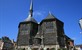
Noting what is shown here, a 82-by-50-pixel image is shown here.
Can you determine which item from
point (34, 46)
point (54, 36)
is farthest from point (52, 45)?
point (34, 46)

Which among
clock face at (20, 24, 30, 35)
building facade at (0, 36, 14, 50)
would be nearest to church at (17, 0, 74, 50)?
clock face at (20, 24, 30, 35)

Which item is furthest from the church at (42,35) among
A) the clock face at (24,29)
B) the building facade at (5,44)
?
the building facade at (5,44)

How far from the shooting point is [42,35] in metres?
46.4

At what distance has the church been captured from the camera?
4409 centimetres

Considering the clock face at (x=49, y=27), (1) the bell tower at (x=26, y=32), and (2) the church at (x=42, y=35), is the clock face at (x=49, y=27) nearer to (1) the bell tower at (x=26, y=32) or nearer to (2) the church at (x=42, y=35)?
(2) the church at (x=42, y=35)

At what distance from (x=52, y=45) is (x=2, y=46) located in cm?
2190

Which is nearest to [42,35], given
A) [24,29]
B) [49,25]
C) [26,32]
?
[49,25]

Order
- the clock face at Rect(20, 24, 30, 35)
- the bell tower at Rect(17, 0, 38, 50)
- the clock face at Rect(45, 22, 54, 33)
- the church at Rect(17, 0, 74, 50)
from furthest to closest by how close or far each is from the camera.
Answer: the clock face at Rect(20, 24, 30, 35)
the bell tower at Rect(17, 0, 38, 50)
the clock face at Rect(45, 22, 54, 33)
the church at Rect(17, 0, 74, 50)

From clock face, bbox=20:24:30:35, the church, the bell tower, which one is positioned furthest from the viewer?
clock face, bbox=20:24:30:35

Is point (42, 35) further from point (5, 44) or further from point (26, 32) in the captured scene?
point (5, 44)

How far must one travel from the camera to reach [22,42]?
4744cm

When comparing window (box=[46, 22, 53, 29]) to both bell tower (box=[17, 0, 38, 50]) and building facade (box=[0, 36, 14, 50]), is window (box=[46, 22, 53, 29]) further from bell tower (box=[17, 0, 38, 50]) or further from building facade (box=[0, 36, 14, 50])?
building facade (box=[0, 36, 14, 50])

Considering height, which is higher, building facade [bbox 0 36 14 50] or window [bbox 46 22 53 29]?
window [bbox 46 22 53 29]

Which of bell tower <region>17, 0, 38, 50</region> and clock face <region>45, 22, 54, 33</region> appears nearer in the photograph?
clock face <region>45, 22, 54, 33</region>
